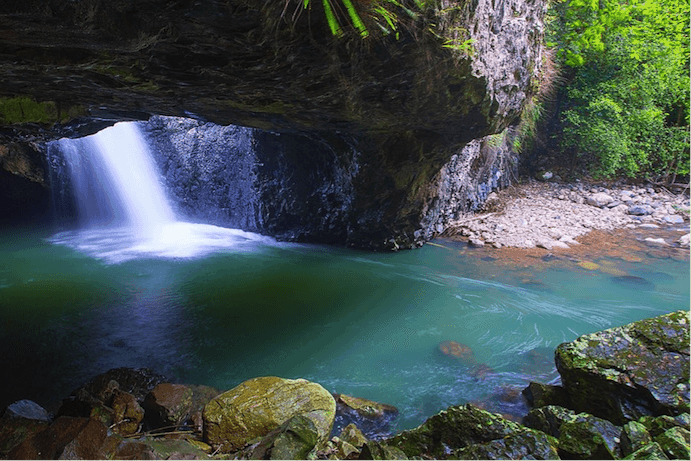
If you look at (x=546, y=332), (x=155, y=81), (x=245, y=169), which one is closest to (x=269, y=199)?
(x=245, y=169)

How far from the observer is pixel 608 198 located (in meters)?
12.6

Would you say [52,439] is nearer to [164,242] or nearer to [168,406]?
[168,406]

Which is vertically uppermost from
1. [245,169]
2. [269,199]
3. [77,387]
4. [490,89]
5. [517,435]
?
[490,89]

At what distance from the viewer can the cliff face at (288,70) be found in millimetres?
2904

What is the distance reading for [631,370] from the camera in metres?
3.50

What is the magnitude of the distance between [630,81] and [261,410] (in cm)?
1531

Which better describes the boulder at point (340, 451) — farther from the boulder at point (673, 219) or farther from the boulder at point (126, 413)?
the boulder at point (673, 219)

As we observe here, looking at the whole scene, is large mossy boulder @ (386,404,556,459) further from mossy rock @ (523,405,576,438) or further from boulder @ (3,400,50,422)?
boulder @ (3,400,50,422)

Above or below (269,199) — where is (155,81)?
above

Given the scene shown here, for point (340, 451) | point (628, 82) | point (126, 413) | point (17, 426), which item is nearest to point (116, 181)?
point (126, 413)

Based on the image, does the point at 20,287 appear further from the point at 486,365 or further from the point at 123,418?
the point at 486,365

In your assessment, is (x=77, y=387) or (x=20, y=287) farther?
(x=20, y=287)

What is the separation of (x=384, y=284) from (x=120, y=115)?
5.59 m

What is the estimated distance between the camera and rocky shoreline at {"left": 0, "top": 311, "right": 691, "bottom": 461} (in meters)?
2.68
